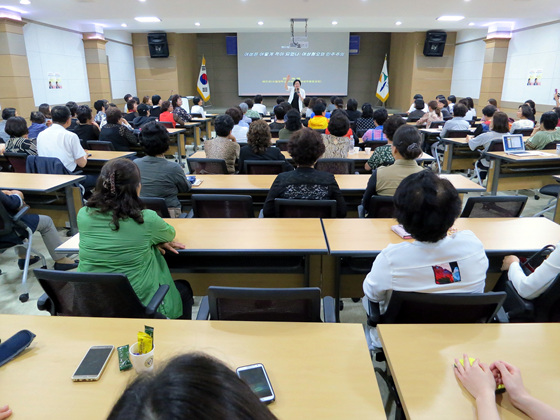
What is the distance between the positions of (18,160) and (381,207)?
4023mm

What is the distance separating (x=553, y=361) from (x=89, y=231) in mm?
1990

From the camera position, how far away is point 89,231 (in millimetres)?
1913

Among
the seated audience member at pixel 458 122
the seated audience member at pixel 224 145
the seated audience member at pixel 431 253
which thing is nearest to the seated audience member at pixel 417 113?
the seated audience member at pixel 458 122

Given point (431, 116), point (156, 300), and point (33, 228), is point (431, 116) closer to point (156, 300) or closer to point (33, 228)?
point (33, 228)

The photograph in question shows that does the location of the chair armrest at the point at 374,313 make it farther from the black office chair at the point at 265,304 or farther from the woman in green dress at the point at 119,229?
the woman in green dress at the point at 119,229

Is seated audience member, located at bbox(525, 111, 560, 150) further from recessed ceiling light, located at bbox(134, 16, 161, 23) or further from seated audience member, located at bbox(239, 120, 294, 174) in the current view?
recessed ceiling light, located at bbox(134, 16, 161, 23)

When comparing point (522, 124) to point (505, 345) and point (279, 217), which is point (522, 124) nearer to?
point (279, 217)

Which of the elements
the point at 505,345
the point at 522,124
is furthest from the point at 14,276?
the point at 522,124

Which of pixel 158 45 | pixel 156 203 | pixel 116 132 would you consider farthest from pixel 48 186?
pixel 158 45

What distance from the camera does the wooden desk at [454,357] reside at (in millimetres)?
1128

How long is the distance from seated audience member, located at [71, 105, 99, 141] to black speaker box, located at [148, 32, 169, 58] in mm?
7857

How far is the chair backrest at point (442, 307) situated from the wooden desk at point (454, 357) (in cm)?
9

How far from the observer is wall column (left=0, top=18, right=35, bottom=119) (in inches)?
315

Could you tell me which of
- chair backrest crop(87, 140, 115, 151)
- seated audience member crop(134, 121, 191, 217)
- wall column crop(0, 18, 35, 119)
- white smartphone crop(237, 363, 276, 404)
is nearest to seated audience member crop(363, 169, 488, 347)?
white smartphone crop(237, 363, 276, 404)
